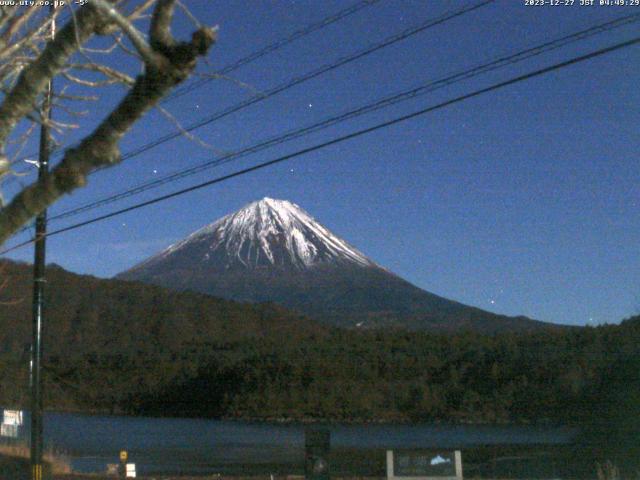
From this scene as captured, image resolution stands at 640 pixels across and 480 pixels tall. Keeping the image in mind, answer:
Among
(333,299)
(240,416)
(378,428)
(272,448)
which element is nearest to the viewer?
(272,448)

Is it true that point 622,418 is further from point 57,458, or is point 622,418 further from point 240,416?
Answer: point 240,416

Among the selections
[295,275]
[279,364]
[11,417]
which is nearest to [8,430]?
[11,417]

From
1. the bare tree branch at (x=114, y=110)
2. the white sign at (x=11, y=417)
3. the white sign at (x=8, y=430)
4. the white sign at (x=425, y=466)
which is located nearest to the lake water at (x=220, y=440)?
the white sign at (x=8, y=430)

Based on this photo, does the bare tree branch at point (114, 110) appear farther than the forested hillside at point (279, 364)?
No

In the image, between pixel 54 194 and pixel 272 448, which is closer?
pixel 54 194

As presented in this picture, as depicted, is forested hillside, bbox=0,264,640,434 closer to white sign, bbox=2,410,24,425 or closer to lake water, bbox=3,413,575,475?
lake water, bbox=3,413,575,475

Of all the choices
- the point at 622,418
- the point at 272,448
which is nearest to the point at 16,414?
the point at 272,448

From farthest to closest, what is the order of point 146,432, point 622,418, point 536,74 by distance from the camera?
point 146,432, point 622,418, point 536,74

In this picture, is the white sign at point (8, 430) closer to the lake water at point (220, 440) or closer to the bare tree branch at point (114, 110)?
the lake water at point (220, 440)
